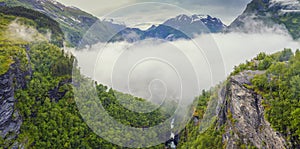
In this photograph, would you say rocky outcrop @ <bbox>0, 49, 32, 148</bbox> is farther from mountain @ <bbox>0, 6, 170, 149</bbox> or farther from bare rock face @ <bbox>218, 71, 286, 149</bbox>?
bare rock face @ <bbox>218, 71, 286, 149</bbox>

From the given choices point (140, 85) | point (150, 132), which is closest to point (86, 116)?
point (150, 132)

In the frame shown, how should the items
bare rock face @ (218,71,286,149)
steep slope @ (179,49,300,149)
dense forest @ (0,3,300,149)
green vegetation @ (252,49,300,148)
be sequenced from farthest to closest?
dense forest @ (0,3,300,149) → bare rock face @ (218,71,286,149) → steep slope @ (179,49,300,149) → green vegetation @ (252,49,300,148)

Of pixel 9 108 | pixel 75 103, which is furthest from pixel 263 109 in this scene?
pixel 75 103

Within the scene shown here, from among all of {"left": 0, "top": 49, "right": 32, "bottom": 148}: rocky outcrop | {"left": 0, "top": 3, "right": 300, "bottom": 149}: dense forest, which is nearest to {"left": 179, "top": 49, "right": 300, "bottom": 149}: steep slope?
{"left": 0, "top": 3, "right": 300, "bottom": 149}: dense forest

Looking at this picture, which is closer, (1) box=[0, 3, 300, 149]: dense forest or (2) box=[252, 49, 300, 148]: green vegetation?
(2) box=[252, 49, 300, 148]: green vegetation

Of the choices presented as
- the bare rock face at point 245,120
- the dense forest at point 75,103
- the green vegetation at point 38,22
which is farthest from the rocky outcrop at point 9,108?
the bare rock face at point 245,120
